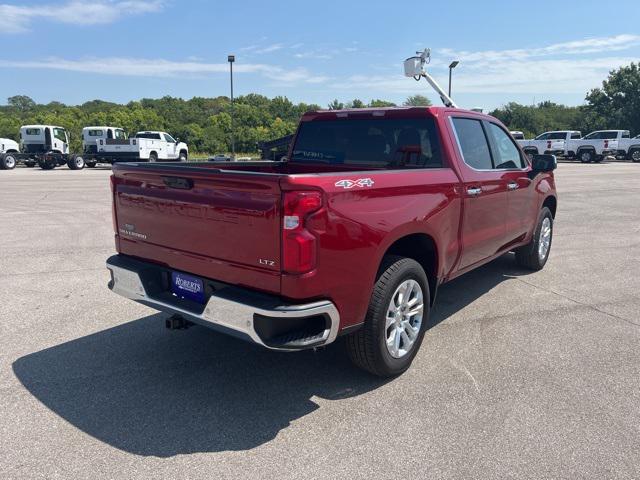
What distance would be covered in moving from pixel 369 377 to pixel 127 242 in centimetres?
214

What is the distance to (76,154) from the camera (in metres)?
29.5

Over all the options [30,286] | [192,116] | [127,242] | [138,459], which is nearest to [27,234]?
[30,286]

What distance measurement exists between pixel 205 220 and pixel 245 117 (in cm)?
7471

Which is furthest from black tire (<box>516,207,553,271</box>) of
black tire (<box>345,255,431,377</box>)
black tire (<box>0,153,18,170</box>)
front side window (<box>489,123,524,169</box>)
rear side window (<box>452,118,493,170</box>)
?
black tire (<box>0,153,18,170</box>)

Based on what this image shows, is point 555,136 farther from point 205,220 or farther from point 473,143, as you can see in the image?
point 205,220

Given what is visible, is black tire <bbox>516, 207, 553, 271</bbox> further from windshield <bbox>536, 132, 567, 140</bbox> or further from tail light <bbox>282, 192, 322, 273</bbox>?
windshield <bbox>536, 132, 567, 140</bbox>

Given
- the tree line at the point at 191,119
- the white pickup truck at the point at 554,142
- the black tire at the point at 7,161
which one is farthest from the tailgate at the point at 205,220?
the tree line at the point at 191,119

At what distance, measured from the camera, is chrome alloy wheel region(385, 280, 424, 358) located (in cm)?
366

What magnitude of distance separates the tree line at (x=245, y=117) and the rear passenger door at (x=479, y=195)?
36.5m

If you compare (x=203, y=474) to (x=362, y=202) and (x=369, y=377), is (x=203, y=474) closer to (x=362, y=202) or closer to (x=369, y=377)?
(x=369, y=377)

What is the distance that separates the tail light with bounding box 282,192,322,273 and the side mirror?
4.08 metres

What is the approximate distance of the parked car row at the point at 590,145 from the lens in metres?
36.0

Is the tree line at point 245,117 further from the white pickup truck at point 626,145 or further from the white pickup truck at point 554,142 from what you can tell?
the white pickup truck at point 626,145

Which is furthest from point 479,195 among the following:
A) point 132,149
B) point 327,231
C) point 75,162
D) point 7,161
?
point 7,161
